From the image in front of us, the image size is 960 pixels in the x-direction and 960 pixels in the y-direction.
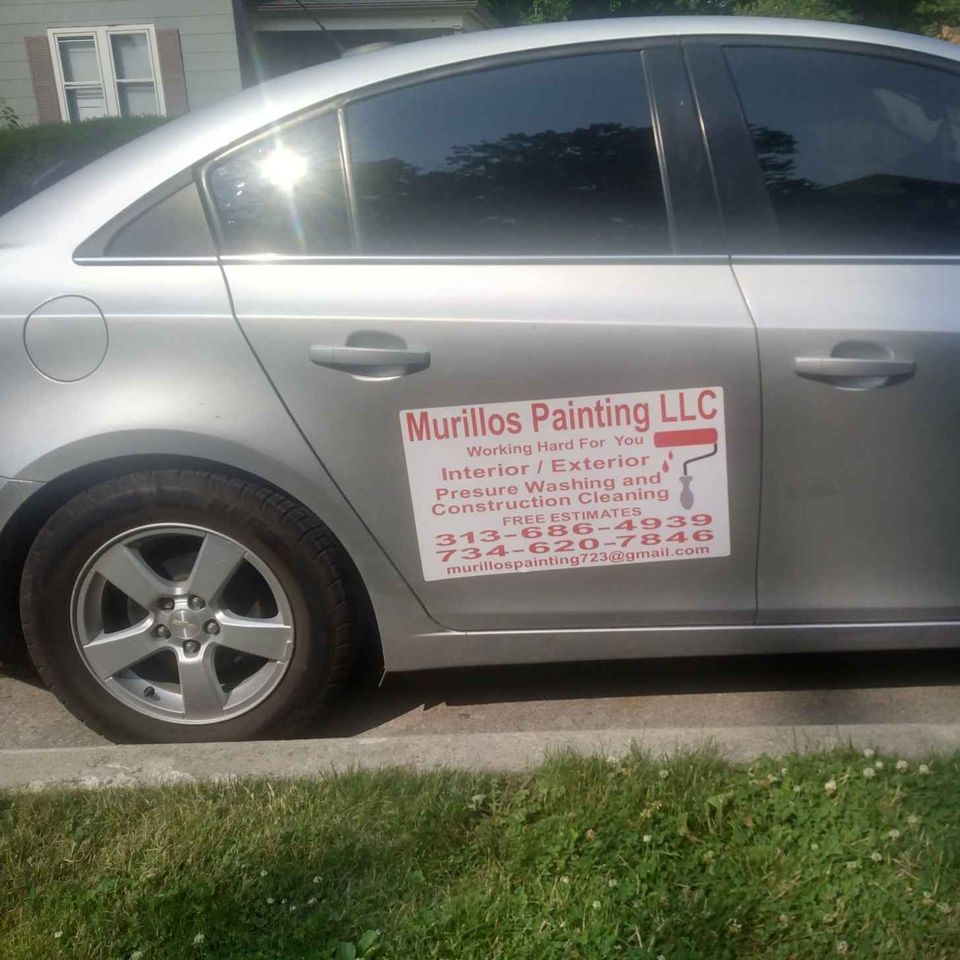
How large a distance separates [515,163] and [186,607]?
4.30 ft

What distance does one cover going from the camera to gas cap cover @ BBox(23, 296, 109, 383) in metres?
2.72

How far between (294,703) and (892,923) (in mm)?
1450

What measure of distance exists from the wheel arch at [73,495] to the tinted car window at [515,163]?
25.1 inches

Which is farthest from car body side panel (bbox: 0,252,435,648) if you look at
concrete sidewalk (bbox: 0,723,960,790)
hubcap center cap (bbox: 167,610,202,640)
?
concrete sidewalk (bbox: 0,723,960,790)

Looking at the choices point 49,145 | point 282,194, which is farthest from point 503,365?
point 49,145

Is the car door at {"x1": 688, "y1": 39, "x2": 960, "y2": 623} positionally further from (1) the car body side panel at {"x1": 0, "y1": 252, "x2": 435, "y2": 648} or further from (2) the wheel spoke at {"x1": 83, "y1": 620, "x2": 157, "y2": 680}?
(2) the wheel spoke at {"x1": 83, "y1": 620, "x2": 157, "y2": 680}

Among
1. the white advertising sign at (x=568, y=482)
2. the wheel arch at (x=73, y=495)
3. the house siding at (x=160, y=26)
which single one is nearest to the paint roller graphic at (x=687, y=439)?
the white advertising sign at (x=568, y=482)

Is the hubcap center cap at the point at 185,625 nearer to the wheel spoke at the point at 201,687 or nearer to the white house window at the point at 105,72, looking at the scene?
the wheel spoke at the point at 201,687

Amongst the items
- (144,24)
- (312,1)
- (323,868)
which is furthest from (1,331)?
(312,1)

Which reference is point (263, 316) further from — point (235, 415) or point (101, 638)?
point (101, 638)

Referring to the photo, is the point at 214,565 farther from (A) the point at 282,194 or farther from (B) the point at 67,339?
(A) the point at 282,194

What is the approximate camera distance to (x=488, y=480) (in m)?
2.75

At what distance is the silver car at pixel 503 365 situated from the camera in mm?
2680

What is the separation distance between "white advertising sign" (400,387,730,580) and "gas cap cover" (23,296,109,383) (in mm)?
727
